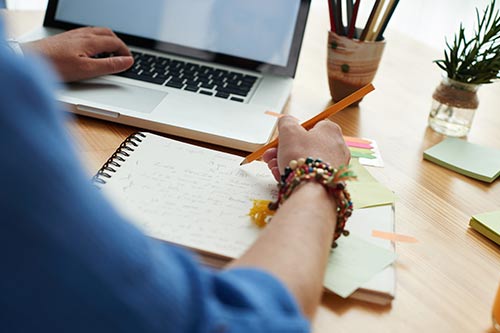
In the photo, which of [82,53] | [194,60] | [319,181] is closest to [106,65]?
[82,53]

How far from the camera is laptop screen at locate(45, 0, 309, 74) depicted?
1144 millimetres

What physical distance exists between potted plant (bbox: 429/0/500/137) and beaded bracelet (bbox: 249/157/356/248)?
0.39 meters

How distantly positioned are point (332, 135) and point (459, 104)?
0.32m

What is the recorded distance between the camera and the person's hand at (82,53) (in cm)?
102

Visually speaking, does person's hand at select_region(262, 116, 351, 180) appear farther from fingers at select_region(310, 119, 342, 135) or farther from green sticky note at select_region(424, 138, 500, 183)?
green sticky note at select_region(424, 138, 500, 183)

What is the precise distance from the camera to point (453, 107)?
104 cm

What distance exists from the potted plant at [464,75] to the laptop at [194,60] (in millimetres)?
263

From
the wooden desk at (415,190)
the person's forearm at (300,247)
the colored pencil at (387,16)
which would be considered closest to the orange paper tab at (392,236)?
the wooden desk at (415,190)

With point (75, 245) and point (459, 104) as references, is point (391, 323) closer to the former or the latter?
point (75, 245)

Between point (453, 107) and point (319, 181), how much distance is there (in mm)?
466

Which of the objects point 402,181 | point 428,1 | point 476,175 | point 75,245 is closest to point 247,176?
point 402,181

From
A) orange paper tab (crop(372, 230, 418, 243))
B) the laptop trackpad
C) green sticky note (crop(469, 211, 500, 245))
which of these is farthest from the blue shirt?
the laptop trackpad

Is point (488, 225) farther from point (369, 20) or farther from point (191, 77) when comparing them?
point (191, 77)

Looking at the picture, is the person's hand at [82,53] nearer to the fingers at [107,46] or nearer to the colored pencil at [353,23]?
the fingers at [107,46]
